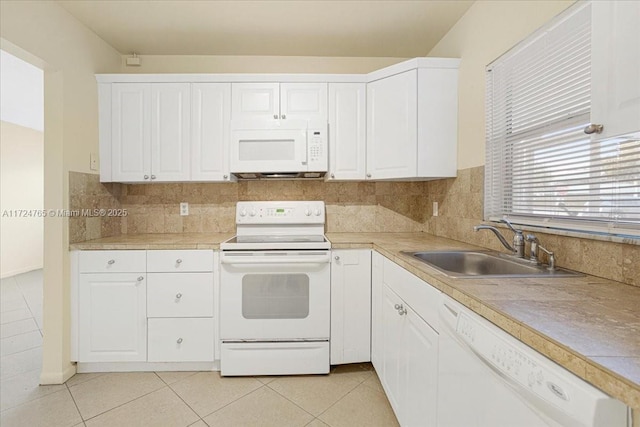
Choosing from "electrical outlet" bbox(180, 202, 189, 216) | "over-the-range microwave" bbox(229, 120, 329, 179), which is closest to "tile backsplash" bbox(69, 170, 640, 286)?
"electrical outlet" bbox(180, 202, 189, 216)

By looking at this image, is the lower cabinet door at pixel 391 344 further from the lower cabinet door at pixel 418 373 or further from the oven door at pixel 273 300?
the oven door at pixel 273 300

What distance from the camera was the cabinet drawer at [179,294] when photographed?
1.90 m

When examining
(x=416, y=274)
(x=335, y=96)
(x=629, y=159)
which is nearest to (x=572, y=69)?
(x=629, y=159)

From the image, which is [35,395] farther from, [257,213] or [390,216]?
[390,216]

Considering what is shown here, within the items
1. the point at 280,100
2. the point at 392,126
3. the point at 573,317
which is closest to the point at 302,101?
the point at 280,100

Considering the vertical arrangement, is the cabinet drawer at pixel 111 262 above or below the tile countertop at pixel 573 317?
below

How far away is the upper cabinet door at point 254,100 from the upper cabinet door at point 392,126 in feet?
2.43

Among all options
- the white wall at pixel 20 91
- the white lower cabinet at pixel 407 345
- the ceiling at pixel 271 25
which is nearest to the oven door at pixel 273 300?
the white lower cabinet at pixel 407 345

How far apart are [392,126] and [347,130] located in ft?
1.14

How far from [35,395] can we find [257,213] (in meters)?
1.77

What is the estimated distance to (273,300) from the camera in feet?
6.18

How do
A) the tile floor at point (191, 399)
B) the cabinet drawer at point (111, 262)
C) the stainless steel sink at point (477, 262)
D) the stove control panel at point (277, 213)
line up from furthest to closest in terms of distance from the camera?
the stove control panel at point (277, 213)
the cabinet drawer at point (111, 262)
the tile floor at point (191, 399)
the stainless steel sink at point (477, 262)

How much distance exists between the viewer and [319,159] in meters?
2.13

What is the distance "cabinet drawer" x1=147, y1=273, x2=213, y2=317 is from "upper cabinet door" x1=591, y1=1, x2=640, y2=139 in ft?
6.56
